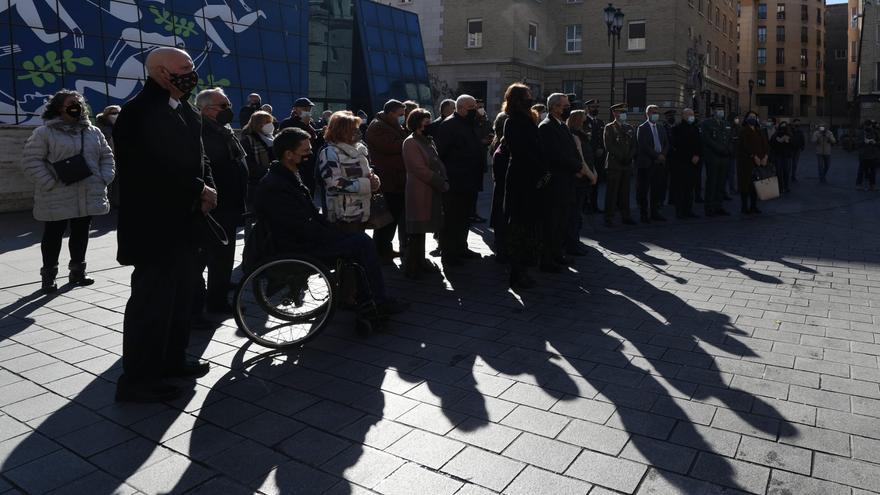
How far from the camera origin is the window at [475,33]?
3950 centimetres

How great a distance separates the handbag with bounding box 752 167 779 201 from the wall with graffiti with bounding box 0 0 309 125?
48.4 ft

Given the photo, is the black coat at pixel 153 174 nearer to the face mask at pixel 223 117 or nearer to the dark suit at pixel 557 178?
the face mask at pixel 223 117

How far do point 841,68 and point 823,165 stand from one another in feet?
285

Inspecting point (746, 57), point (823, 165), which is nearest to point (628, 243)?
point (823, 165)

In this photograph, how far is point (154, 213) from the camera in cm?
397

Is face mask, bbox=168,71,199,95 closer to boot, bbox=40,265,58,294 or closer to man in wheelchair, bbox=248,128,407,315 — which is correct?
man in wheelchair, bbox=248,128,407,315

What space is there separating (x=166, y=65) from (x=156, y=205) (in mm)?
818

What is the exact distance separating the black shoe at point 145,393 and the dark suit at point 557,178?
13.9 ft

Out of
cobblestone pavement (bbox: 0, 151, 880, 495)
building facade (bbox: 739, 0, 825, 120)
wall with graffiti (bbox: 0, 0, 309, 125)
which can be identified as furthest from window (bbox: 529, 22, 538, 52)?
building facade (bbox: 739, 0, 825, 120)

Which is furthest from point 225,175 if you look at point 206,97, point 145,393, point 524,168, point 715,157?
point 715,157

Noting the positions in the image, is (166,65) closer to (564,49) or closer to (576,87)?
(576,87)

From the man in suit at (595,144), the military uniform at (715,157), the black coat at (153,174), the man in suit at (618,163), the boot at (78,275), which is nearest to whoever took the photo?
the black coat at (153,174)

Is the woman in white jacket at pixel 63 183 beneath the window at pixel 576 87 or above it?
beneath

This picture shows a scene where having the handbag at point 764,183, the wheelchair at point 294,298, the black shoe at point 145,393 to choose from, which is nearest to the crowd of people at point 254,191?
the black shoe at point 145,393
